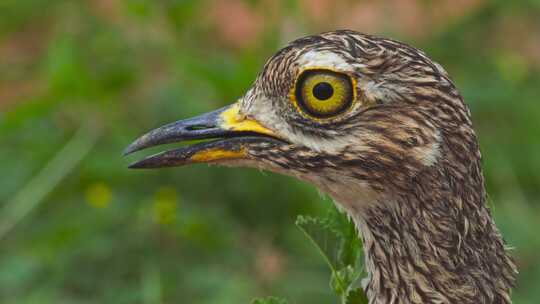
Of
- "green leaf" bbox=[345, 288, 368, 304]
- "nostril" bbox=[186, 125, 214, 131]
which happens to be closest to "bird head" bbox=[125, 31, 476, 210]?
"nostril" bbox=[186, 125, 214, 131]

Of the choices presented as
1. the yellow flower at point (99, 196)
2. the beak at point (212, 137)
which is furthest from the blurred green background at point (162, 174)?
the beak at point (212, 137)

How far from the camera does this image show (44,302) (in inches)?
218

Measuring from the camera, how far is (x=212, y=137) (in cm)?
349

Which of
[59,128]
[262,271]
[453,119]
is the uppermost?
[453,119]

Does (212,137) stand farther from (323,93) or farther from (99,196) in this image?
(99,196)

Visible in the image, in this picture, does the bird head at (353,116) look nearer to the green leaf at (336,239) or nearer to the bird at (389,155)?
the bird at (389,155)

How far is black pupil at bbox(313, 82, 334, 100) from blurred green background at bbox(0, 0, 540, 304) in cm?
191

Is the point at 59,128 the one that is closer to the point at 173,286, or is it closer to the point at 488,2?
the point at 173,286

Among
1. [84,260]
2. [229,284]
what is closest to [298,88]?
[229,284]

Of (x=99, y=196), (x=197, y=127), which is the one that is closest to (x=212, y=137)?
(x=197, y=127)

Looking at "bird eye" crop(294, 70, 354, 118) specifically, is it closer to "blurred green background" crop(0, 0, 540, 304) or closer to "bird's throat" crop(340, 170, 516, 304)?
"bird's throat" crop(340, 170, 516, 304)

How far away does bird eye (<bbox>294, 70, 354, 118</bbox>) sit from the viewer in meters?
3.30

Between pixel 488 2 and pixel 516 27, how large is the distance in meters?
0.44


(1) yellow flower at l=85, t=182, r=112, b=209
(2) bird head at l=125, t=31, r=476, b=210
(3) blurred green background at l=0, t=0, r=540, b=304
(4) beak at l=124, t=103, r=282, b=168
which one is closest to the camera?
(2) bird head at l=125, t=31, r=476, b=210
